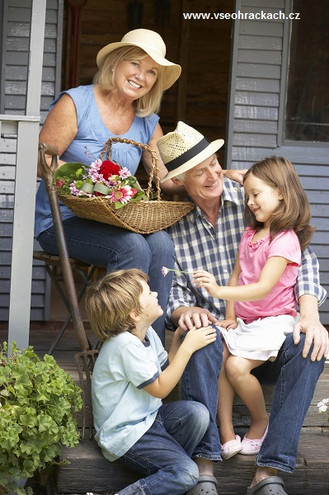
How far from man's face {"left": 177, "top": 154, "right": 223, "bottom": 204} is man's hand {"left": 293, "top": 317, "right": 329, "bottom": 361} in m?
0.64

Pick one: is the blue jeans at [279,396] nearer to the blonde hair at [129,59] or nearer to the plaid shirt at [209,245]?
the plaid shirt at [209,245]

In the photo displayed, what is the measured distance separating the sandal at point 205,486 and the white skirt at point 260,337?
0.44 meters

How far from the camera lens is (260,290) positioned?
3.11m

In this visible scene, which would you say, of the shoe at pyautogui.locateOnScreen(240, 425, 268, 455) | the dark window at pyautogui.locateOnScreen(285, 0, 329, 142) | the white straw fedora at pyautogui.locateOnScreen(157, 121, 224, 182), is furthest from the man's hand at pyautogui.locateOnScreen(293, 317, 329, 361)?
the dark window at pyautogui.locateOnScreen(285, 0, 329, 142)

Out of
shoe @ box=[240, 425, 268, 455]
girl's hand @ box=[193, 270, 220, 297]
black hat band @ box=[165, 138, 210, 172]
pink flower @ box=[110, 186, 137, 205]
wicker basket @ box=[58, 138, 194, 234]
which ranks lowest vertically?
shoe @ box=[240, 425, 268, 455]

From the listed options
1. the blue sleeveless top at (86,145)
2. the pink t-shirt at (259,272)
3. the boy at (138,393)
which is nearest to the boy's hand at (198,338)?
the boy at (138,393)

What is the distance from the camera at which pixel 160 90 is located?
3723mm

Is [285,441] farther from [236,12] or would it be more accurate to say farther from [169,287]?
[236,12]

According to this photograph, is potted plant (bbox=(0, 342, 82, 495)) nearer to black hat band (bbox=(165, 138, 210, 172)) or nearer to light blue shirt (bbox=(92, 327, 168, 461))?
light blue shirt (bbox=(92, 327, 168, 461))

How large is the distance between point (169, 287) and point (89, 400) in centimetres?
51

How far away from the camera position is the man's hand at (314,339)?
305 centimetres

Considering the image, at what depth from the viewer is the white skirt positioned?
312cm

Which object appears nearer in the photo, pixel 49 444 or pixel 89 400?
pixel 49 444

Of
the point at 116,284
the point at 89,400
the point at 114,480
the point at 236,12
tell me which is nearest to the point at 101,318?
the point at 116,284
